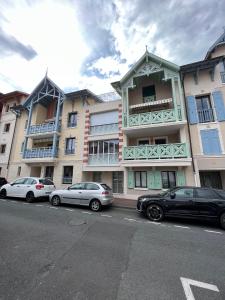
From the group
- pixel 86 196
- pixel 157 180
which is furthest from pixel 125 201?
pixel 86 196

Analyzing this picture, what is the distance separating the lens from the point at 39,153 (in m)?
16.5

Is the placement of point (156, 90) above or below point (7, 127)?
above

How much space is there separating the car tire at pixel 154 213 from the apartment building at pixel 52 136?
28.5 feet

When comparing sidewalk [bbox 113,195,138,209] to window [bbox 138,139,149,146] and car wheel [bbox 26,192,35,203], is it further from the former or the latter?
car wheel [bbox 26,192,35,203]

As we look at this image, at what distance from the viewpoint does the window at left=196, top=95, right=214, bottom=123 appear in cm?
1206

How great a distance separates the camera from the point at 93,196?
9.18 meters

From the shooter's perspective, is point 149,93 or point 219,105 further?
point 149,93

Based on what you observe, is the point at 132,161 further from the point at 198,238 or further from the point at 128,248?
the point at 128,248

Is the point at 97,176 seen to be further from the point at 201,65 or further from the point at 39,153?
the point at 201,65

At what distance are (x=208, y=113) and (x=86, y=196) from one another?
10979mm

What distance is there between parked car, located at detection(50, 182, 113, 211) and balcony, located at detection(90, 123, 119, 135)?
640 centimetres

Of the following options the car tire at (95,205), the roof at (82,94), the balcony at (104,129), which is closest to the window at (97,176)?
the balcony at (104,129)

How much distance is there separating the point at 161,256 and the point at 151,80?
552 inches

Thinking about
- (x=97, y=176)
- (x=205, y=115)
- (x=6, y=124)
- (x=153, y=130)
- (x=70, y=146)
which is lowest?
(x=97, y=176)
